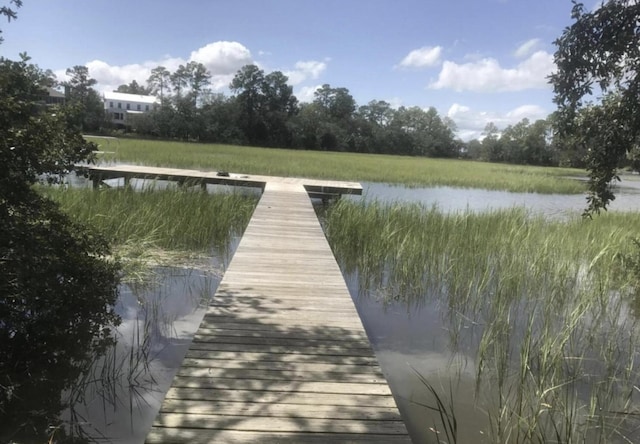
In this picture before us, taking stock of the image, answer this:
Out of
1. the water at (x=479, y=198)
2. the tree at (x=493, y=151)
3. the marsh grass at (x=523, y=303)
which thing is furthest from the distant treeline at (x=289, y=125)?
the marsh grass at (x=523, y=303)

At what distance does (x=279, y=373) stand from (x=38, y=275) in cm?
196

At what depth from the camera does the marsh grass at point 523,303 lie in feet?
10.7

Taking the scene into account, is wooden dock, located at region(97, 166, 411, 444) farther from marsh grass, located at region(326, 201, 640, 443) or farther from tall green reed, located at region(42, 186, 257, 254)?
tall green reed, located at region(42, 186, 257, 254)

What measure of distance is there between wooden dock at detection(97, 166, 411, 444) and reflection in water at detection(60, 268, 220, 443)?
0.59 metres

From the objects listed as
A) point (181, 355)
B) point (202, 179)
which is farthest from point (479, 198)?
point (181, 355)

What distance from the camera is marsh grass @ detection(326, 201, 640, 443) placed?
327cm

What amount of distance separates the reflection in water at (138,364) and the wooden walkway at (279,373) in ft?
1.94

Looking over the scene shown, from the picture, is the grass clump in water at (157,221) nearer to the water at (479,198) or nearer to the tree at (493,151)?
the water at (479,198)

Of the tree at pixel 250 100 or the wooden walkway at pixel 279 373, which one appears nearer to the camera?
the wooden walkway at pixel 279 373

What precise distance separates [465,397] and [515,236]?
4981mm

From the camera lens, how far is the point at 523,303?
561 centimetres

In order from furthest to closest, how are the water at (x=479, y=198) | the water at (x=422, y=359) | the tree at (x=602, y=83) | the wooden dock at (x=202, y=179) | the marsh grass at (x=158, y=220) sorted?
the water at (x=479, y=198) < the wooden dock at (x=202, y=179) < the marsh grass at (x=158, y=220) < the tree at (x=602, y=83) < the water at (x=422, y=359)

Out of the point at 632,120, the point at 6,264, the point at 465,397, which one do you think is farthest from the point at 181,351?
the point at 632,120

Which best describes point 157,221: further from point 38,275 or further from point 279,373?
point 279,373
